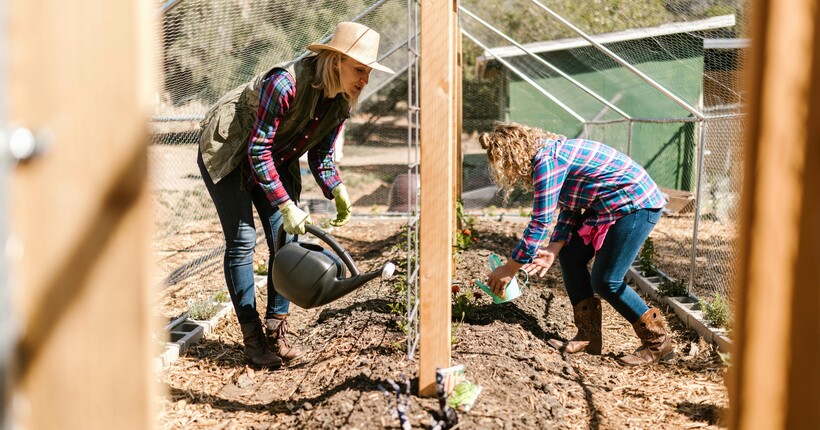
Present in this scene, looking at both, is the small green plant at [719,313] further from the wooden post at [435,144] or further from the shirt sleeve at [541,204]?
the wooden post at [435,144]

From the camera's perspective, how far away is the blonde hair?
125 inches

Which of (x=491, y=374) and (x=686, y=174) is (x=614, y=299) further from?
(x=686, y=174)

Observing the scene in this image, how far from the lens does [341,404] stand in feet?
8.63

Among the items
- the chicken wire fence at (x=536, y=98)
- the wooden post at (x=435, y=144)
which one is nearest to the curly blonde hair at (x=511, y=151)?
the chicken wire fence at (x=536, y=98)

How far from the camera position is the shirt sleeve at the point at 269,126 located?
3.12 metres

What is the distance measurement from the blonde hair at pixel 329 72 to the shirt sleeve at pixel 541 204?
3.13 ft

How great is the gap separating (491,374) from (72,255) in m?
2.33

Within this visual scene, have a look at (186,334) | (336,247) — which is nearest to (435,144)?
Result: (336,247)

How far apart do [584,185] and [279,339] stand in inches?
68.6

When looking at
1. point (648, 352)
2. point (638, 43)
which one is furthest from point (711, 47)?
point (648, 352)

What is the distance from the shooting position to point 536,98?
37.0 ft

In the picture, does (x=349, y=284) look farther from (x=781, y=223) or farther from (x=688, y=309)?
(x=688, y=309)

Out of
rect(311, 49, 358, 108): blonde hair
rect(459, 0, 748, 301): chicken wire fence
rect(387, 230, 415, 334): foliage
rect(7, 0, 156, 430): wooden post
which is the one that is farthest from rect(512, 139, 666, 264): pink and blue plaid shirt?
rect(7, 0, 156, 430): wooden post

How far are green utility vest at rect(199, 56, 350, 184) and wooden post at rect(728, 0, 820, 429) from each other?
8.02ft
